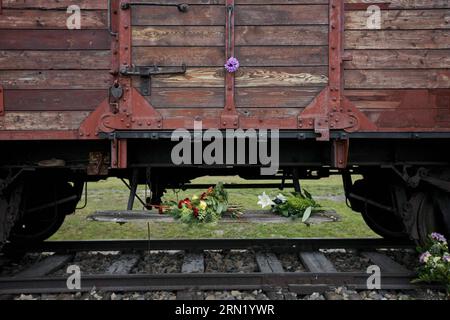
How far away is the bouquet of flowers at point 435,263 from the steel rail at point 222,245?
3.60ft

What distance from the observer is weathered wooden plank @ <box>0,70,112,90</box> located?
429cm

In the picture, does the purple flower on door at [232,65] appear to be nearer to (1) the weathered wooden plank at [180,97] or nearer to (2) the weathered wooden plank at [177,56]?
(2) the weathered wooden plank at [177,56]

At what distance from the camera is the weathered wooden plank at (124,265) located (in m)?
4.81

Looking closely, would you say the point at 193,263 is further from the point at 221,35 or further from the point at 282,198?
the point at 221,35

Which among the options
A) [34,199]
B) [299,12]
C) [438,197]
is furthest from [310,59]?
[34,199]

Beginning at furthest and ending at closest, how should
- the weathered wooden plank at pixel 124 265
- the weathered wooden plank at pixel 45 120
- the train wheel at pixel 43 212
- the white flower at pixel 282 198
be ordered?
the train wheel at pixel 43 212 → the weathered wooden plank at pixel 124 265 → the white flower at pixel 282 198 → the weathered wooden plank at pixel 45 120

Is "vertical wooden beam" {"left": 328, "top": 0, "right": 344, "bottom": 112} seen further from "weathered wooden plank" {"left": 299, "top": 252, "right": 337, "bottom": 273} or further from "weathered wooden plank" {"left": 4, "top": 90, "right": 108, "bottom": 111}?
"weathered wooden plank" {"left": 4, "top": 90, "right": 108, "bottom": 111}

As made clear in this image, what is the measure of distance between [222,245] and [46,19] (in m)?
3.40

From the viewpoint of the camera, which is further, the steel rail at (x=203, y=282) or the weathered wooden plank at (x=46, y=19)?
the steel rail at (x=203, y=282)

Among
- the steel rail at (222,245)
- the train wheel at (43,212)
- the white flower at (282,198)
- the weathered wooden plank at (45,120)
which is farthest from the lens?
the steel rail at (222,245)

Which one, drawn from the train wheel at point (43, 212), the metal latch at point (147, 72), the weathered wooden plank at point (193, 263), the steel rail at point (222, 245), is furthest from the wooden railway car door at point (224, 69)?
the steel rail at point (222, 245)

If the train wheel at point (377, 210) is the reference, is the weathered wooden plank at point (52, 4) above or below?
above

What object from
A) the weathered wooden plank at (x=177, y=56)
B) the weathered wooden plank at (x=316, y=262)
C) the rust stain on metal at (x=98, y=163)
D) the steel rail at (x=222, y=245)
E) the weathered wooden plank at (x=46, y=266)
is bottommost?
the weathered wooden plank at (x=46, y=266)

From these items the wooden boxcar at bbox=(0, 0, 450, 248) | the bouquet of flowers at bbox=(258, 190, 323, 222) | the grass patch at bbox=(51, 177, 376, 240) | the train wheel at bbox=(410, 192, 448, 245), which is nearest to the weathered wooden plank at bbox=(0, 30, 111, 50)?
the wooden boxcar at bbox=(0, 0, 450, 248)
